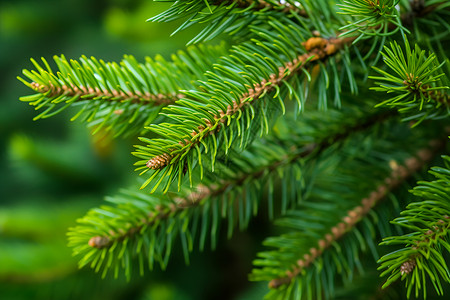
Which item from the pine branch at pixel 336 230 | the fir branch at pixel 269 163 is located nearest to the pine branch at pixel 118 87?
the fir branch at pixel 269 163

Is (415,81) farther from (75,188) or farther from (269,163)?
(75,188)

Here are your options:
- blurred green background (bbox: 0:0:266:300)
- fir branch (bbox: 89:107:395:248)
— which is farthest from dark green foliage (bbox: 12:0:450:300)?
blurred green background (bbox: 0:0:266:300)

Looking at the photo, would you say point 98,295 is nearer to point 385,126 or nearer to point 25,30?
point 385,126

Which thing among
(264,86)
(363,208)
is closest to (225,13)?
(264,86)

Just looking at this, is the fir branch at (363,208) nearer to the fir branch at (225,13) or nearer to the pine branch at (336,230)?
the pine branch at (336,230)

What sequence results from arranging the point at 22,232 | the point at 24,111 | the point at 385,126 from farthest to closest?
the point at 24,111, the point at 22,232, the point at 385,126

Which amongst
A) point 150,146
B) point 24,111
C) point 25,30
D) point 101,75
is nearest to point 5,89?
point 24,111
